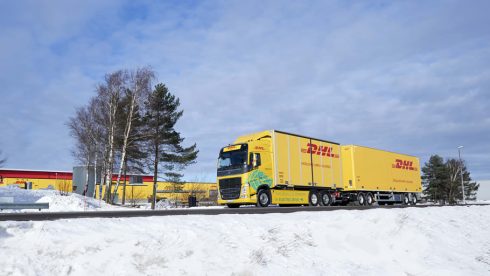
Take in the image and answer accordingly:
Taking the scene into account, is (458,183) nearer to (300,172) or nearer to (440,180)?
(440,180)

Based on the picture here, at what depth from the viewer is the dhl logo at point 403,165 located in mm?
33275

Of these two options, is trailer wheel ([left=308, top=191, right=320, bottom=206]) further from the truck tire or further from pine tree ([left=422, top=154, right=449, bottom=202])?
pine tree ([left=422, top=154, right=449, bottom=202])

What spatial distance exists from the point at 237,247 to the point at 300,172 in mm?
15632

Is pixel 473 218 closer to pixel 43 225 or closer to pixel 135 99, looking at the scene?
pixel 43 225

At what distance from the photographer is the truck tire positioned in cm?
2033

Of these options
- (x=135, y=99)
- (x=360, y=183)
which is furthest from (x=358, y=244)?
(x=135, y=99)

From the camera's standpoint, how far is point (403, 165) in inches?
1358

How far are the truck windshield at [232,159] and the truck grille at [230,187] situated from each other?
0.71 meters

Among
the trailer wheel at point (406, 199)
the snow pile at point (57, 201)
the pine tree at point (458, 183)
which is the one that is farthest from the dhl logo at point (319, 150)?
the pine tree at point (458, 183)

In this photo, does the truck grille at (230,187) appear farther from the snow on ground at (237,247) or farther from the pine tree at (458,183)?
the pine tree at (458,183)

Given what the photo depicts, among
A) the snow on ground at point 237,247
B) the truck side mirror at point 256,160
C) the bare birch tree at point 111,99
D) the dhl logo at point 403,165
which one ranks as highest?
the bare birch tree at point 111,99

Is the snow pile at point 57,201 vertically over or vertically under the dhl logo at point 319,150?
under

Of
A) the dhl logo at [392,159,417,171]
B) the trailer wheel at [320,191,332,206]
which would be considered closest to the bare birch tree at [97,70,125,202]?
the trailer wheel at [320,191,332,206]

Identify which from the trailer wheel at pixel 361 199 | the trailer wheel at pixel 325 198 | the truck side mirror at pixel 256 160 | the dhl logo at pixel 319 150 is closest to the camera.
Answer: the truck side mirror at pixel 256 160
